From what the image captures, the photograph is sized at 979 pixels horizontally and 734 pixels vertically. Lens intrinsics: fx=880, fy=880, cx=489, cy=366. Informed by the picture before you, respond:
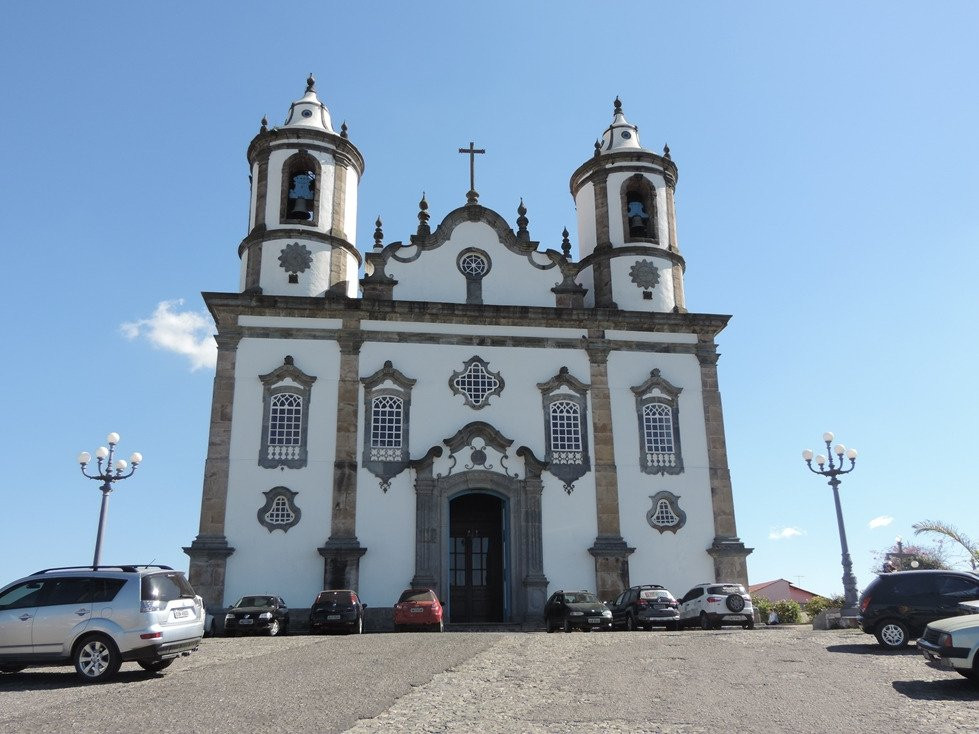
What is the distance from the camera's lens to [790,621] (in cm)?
2650

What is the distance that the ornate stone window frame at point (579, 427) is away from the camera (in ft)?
80.6

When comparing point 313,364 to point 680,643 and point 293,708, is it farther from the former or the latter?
point 293,708

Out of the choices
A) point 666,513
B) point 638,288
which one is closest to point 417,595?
point 666,513

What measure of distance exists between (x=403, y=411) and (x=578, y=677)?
14456 mm

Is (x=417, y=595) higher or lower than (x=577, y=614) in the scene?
higher

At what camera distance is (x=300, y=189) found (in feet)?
89.4

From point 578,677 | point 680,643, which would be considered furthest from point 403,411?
point 578,677

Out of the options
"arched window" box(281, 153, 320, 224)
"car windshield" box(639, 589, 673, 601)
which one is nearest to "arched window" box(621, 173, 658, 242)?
"arched window" box(281, 153, 320, 224)

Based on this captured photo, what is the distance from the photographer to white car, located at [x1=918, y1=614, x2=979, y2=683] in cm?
1009

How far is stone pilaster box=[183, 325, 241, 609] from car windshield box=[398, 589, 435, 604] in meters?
4.87

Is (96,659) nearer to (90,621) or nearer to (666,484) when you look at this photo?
(90,621)

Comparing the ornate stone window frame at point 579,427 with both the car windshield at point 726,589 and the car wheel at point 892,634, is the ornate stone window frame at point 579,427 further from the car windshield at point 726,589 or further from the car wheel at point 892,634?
the car wheel at point 892,634

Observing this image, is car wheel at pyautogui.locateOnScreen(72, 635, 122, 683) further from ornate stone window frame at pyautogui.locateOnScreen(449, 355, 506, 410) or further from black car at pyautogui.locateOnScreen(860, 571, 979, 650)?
ornate stone window frame at pyautogui.locateOnScreen(449, 355, 506, 410)

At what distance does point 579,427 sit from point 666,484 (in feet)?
9.57
